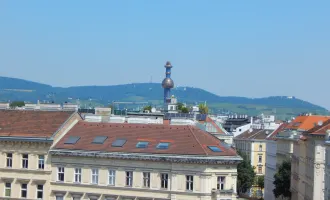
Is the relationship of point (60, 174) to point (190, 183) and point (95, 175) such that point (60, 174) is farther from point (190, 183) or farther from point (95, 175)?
point (190, 183)

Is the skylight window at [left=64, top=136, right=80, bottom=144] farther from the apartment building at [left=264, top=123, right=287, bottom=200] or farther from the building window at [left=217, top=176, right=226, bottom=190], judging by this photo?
the apartment building at [left=264, top=123, right=287, bottom=200]

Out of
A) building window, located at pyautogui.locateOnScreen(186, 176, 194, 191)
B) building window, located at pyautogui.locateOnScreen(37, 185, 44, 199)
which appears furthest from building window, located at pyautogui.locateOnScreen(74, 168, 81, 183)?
building window, located at pyautogui.locateOnScreen(186, 176, 194, 191)

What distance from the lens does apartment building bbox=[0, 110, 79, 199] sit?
94312mm

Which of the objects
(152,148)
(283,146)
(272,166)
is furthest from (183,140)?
(272,166)

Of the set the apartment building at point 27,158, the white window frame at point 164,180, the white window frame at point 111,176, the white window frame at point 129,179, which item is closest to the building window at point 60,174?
the apartment building at point 27,158

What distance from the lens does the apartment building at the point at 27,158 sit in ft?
309

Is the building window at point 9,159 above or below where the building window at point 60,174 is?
above

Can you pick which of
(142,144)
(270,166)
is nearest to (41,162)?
(142,144)

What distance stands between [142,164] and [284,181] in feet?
215

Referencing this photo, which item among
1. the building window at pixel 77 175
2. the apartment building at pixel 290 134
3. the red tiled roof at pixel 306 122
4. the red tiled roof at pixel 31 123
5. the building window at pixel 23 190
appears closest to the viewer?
the building window at pixel 77 175

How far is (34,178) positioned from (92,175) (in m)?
6.35

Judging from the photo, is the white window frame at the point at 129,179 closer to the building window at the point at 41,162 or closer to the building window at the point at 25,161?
the building window at the point at 41,162

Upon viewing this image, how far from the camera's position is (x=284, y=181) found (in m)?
152

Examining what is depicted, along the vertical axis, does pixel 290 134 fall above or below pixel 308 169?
above
